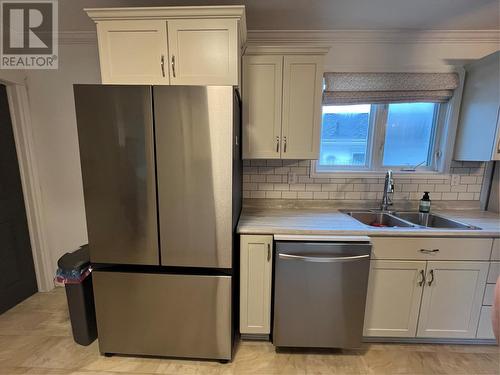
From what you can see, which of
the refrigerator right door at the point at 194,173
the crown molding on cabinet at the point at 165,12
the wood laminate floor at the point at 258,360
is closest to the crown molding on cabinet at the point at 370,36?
the crown molding on cabinet at the point at 165,12

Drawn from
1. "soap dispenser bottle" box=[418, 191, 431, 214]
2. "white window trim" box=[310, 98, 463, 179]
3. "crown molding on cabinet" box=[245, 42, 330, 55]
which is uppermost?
"crown molding on cabinet" box=[245, 42, 330, 55]

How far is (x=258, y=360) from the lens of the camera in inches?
65.0

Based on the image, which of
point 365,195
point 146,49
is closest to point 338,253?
point 365,195

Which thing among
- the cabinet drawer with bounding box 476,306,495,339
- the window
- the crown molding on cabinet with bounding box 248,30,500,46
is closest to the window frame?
the window

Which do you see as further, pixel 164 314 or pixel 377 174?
pixel 377 174

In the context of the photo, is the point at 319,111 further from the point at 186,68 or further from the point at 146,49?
the point at 146,49

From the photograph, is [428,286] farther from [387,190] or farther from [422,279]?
[387,190]

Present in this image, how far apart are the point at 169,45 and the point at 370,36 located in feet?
5.47

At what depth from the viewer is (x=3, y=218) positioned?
2080 mm

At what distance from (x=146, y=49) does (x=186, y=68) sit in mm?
283

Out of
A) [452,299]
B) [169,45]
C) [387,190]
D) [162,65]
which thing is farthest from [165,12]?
[452,299]

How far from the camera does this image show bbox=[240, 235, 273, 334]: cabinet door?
1611 millimetres

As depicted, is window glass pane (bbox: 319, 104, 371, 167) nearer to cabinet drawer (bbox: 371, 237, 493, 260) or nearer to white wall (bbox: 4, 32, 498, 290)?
white wall (bbox: 4, 32, 498, 290)

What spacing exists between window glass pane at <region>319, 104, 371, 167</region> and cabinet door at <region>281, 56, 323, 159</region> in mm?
430
